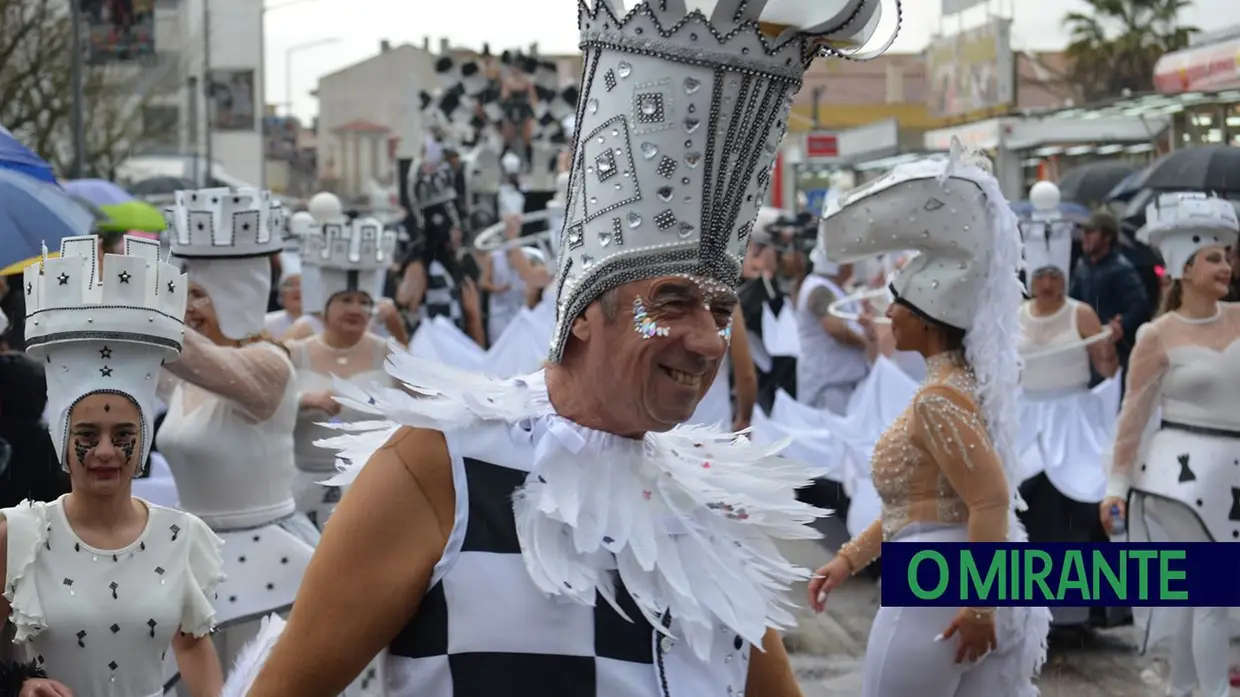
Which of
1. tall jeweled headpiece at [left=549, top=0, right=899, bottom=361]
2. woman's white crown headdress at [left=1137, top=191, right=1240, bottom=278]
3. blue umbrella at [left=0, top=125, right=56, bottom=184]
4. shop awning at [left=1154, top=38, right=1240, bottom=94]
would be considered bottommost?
woman's white crown headdress at [left=1137, top=191, right=1240, bottom=278]

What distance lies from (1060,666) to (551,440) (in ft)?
19.7

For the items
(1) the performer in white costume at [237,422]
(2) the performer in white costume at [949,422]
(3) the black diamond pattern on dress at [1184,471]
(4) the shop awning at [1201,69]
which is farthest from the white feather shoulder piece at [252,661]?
(4) the shop awning at [1201,69]

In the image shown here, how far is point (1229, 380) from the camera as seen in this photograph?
701 centimetres

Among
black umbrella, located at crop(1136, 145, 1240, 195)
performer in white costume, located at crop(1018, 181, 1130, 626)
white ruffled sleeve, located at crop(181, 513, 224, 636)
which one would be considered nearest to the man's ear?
white ruffled sleeve, located at crop(181, 513, 224, 636)

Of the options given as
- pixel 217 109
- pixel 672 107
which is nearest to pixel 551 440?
pixel 672 107

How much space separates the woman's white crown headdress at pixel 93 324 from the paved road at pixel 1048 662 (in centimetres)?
398

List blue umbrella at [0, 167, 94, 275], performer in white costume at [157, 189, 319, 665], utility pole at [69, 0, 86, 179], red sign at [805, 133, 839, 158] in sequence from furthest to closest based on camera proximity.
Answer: red sign at [805, 133, 839, 158] → utility pole at [69, 0, 86, 179] → performer in white costume at [157, 189, 319, 665] → blue umbrella at [0, 167, 94, 275]

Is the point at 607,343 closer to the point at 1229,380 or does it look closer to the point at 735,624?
the point at 735,624

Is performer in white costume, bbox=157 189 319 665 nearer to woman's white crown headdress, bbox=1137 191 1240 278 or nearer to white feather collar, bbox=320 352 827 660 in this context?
white feather collar, bbox=320 352 827 660

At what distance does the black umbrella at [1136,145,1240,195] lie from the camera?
36.0 feet

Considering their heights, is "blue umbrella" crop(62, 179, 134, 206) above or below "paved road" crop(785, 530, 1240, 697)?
above

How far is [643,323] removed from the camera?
2838mm

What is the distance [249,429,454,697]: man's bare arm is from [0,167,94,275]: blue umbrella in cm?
297

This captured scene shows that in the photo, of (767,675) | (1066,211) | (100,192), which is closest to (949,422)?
(767,675)
